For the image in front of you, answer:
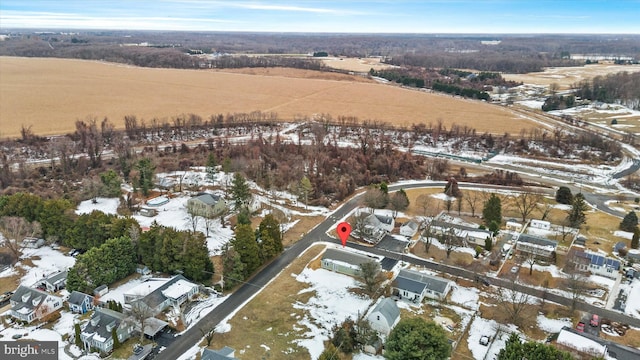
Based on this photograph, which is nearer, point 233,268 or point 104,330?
point 104,330

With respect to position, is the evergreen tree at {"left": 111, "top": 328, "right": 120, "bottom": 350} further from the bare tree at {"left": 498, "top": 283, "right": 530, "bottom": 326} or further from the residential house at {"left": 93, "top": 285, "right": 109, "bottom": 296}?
the bare tree at {"left": 498, "top": 283, "right": 530, "bottom": 326}

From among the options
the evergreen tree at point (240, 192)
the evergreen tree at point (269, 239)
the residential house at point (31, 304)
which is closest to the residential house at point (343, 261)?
the evergreen tree at point (269, 239)

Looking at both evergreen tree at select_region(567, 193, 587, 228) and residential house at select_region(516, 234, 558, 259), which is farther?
evergreen tree at select_region(567, 193, 587, 228)

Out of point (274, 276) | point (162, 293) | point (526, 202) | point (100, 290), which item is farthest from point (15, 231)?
point (526, 202)

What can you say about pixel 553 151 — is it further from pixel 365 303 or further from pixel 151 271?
pixel 151 271

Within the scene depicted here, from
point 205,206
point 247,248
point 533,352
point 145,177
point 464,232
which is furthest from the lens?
point 145,177

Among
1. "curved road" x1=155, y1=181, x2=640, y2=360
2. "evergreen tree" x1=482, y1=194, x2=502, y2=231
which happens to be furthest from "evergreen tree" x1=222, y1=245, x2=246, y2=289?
"evergreen tree" x1=482, y1=194, x2=502, y2=231

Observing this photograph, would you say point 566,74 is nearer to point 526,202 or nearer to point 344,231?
point 526,202
